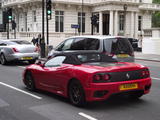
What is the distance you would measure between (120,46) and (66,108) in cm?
513

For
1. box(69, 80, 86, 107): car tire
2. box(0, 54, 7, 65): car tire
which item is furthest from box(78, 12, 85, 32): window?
box(69, 80, 86, 107): car tire

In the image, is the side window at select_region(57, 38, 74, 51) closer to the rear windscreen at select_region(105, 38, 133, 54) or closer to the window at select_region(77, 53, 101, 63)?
the rear windscreen at select_region(105, 38, 133, 54)

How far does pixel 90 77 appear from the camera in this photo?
7.05 m

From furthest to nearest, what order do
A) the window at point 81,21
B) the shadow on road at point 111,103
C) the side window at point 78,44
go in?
1. the window at point 81,21
2. the side window at point 78,44
3. the shadow on road at point 111,103

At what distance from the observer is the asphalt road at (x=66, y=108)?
22.0 feet

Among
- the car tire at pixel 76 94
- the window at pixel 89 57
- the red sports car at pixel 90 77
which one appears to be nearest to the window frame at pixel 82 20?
the red sports car at pixel 90 77

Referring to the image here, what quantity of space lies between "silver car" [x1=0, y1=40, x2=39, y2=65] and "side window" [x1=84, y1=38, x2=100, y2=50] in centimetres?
627

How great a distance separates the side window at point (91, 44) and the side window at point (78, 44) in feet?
0.69

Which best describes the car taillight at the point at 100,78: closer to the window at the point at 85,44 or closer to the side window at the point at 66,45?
the window at the point at 85,44

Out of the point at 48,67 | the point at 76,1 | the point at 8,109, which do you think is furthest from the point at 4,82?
the point at 76,1

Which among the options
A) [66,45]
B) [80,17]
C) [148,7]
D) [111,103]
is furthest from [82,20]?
[111,103]

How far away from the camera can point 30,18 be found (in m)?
49.0

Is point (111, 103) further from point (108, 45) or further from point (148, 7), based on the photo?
point (148, 7)

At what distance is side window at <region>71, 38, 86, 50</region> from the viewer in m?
12.3
